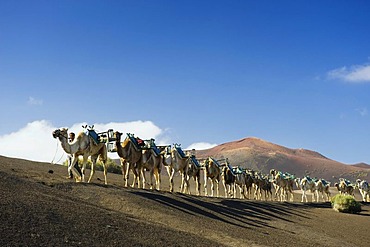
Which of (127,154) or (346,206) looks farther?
(346,206)

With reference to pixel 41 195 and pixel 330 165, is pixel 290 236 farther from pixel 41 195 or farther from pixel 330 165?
pixel 330 165

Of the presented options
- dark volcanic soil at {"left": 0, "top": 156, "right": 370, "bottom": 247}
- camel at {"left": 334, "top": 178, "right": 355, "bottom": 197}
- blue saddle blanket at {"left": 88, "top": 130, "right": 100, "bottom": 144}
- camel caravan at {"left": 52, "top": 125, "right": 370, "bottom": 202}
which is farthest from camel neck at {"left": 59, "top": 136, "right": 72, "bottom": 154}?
camel at {"left": 334, "top": 178, "right": 355, "bottom": 197}

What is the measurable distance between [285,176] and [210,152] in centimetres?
10680

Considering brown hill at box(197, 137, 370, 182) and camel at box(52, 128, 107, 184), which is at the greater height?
brown hill at box(197, 137, 370, 182)

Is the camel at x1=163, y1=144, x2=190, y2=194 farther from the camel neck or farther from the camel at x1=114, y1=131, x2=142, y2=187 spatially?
the camel neck

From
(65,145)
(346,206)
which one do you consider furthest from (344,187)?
(65,145)

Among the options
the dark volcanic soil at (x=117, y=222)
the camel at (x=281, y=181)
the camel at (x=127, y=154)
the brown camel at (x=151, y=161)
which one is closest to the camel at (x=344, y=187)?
the camel at (x=281, y=181)

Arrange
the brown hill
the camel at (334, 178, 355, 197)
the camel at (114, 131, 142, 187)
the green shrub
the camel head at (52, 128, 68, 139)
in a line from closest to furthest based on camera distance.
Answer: the camel head at (52, 128, 68, 139) → the camel at (114, 131, 142, 187) → the green shrub → the camel at (334, 178, 355, 197) → the brown hill

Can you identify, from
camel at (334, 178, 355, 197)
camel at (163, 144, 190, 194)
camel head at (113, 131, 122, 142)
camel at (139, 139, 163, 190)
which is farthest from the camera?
camel at (334, 178, 355, 197)

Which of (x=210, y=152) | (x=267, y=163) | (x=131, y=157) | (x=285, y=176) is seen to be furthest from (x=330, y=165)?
(x=131, y=157)

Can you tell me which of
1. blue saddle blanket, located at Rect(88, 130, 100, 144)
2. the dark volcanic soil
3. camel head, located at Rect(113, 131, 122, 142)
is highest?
camel head, located at Rect(113, 131, 122, 142)

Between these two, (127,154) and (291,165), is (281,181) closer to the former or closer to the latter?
(127,154)

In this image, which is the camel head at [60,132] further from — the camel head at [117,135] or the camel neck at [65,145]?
A: the camel head at [117,135]

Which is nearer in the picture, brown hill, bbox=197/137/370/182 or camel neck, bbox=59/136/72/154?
camel neck, bbox=59/136/72/154
